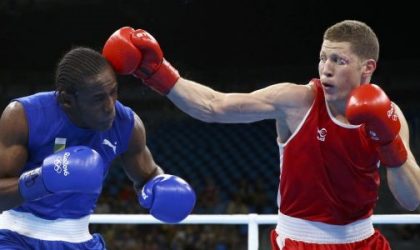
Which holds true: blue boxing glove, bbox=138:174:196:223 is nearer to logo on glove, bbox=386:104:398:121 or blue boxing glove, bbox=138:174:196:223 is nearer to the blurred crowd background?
logo on glove, bbox=386:104:398:121

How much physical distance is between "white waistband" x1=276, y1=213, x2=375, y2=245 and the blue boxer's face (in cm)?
73

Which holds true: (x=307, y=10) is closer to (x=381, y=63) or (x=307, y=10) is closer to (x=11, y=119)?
(x=381, y=63)

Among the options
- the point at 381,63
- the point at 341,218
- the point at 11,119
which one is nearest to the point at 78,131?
the point at 11,119

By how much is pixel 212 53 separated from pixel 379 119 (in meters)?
7.20

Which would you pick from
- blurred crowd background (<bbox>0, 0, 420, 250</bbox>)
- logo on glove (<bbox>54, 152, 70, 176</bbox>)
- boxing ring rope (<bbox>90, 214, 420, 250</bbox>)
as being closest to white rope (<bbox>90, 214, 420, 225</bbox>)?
boxing ring rope (<bbox>90, 214, 420, 250</bbox>)

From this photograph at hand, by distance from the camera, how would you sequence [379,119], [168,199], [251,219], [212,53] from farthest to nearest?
[212,53] < [251,219] < [168,199] < [379,119]

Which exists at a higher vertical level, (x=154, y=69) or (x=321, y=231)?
(x=154, y=69)

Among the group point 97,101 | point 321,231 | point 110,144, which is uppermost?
point 97,101

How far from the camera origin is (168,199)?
2223 mm

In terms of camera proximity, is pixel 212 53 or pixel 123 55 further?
pixel 212 53

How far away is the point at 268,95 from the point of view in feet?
7.28

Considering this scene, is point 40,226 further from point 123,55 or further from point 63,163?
point 123,55

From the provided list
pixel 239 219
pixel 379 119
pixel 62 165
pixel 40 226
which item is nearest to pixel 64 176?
pixel 62 165

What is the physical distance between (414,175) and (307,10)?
274 inches
